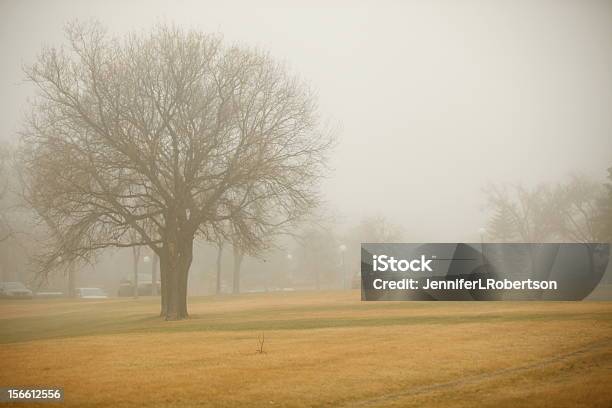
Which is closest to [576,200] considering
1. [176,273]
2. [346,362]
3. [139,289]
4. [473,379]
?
[139,289]

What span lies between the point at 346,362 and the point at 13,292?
5736cm

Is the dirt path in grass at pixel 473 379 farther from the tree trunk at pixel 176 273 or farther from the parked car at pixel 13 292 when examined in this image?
the parked car at pixel 13 292

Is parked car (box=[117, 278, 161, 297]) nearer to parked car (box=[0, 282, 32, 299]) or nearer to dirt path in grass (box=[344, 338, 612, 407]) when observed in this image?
parked car (box=[0, 282, 32, 299])

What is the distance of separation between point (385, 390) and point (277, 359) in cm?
465

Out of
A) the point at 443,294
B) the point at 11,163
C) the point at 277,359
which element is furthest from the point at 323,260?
the point at 277,359

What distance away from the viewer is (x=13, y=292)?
2547 inches

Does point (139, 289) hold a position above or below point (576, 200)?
below

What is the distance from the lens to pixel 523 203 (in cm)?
8962

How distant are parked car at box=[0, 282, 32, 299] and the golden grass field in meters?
37.2

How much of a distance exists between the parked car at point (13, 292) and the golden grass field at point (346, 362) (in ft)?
122

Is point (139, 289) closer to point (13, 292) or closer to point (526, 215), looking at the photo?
point (13, 292)

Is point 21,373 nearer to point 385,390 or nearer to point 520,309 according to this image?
point 385,390

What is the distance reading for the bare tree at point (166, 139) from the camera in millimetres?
32125

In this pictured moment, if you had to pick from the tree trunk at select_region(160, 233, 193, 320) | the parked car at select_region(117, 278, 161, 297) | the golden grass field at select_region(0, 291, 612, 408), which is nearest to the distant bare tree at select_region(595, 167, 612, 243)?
the golden grass field at select_region(0, 291, 612, 408)
